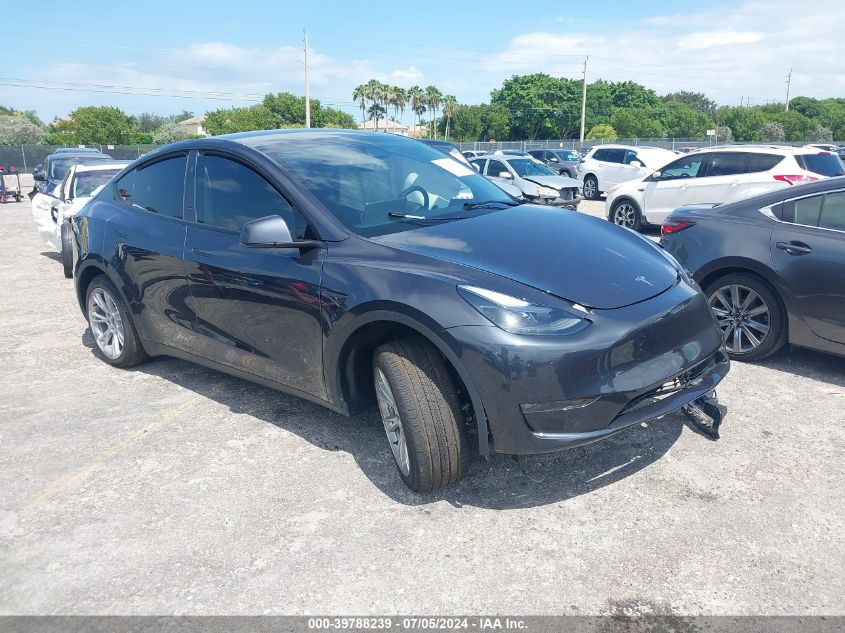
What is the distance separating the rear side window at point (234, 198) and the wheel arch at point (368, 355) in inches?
26.0

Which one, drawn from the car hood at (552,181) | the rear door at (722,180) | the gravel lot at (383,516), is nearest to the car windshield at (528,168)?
the car hood at (552,181)

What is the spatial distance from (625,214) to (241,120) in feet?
222

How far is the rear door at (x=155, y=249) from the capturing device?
14.3 ft

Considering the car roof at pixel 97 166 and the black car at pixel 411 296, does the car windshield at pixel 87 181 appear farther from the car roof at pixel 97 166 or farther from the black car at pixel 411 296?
the black car at pixel 411 296

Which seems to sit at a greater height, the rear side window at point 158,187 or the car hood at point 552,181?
the rear side window at point 158,187

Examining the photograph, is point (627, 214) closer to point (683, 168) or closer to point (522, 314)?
point (683, 168)

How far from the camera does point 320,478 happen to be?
3.58 metres

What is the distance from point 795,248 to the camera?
4.77 metres

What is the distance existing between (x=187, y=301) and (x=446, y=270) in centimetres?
196

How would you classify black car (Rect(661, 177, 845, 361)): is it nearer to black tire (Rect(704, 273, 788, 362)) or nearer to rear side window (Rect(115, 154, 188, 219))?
black tire (Rect(704, 273, 788, 362))

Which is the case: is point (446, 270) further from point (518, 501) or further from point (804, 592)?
point (804, 592)

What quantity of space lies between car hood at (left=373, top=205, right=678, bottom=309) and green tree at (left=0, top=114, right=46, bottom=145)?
79.1 meters

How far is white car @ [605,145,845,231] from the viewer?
11.0 m

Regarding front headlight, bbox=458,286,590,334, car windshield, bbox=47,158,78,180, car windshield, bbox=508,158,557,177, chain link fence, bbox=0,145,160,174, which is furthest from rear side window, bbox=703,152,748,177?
chain link fence, bbox=0,145,160,174
